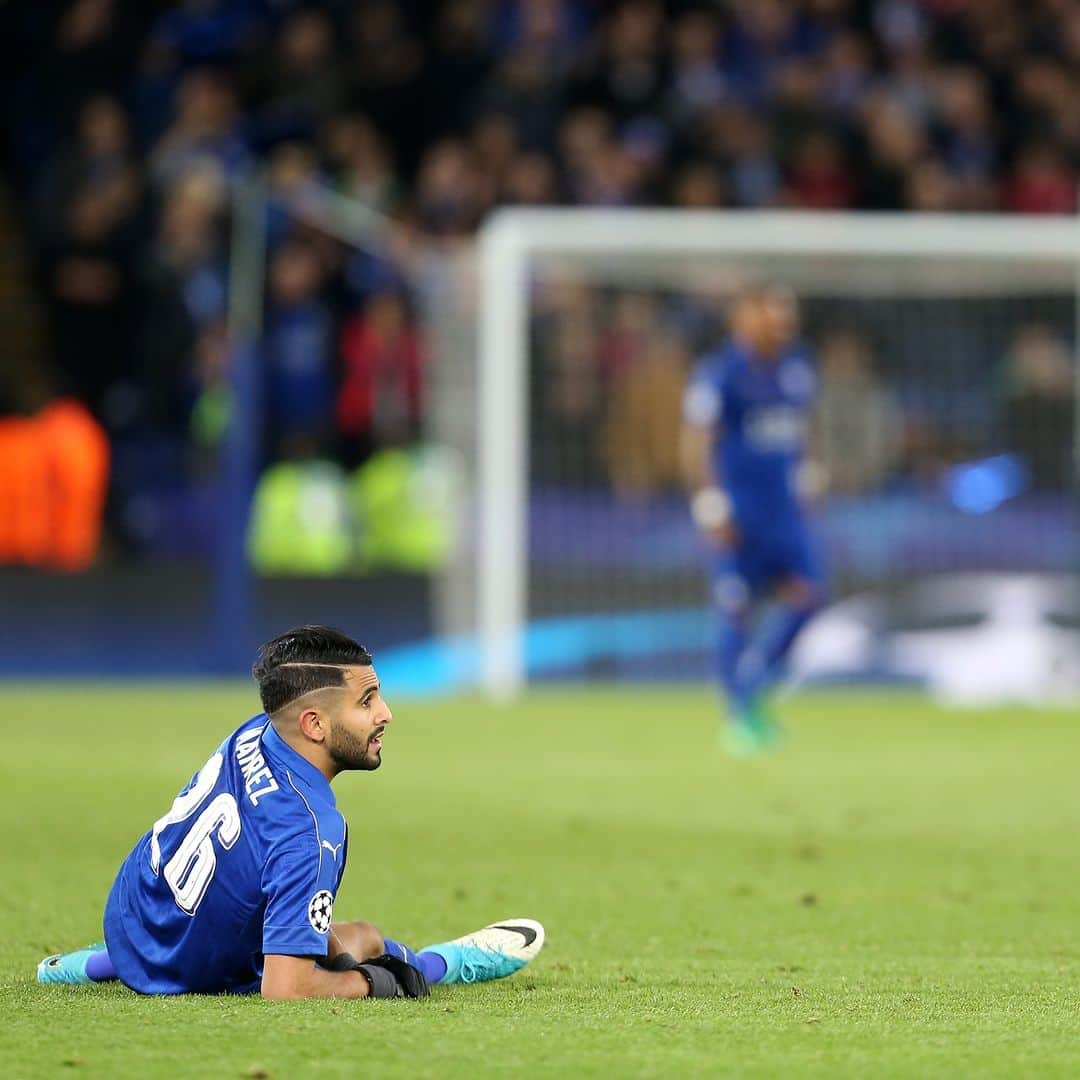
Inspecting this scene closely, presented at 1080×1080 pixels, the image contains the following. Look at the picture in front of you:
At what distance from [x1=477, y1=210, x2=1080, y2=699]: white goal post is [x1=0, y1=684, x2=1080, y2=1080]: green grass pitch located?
1508 mm

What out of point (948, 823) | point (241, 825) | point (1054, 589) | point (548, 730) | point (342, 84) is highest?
point (342, 84)

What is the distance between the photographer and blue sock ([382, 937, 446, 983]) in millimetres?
4727

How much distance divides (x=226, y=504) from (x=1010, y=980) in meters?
9.69

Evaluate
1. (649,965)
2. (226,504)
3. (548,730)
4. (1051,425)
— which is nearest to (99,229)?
(226,504)

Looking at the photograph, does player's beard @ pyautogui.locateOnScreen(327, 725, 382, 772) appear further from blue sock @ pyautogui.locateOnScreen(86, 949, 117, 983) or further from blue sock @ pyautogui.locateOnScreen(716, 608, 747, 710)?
blue sock @ pyautogui.locateOnScreen(716, 608, 747, 710)

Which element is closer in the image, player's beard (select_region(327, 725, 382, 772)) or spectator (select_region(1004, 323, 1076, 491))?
player's beard (select_region(327, 725, 382, 772))

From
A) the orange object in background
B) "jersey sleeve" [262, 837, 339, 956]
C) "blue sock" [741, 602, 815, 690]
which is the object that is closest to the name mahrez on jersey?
"jersey sleeve" [262, 837, 339, 956]

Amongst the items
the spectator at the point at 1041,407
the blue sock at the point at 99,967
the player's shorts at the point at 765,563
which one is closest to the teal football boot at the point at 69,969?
the blue sock at the point at 99,967

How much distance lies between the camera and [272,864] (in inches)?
168

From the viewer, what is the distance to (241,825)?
4.34m

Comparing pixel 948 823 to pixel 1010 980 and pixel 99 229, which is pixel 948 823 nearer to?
pixel 1010 980

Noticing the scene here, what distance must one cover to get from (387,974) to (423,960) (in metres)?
0.25

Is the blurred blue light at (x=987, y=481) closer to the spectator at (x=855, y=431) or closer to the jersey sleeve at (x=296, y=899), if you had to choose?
the spectator at (x=855, y=431)

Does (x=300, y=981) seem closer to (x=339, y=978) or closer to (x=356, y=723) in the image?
(x=339, y=978)
